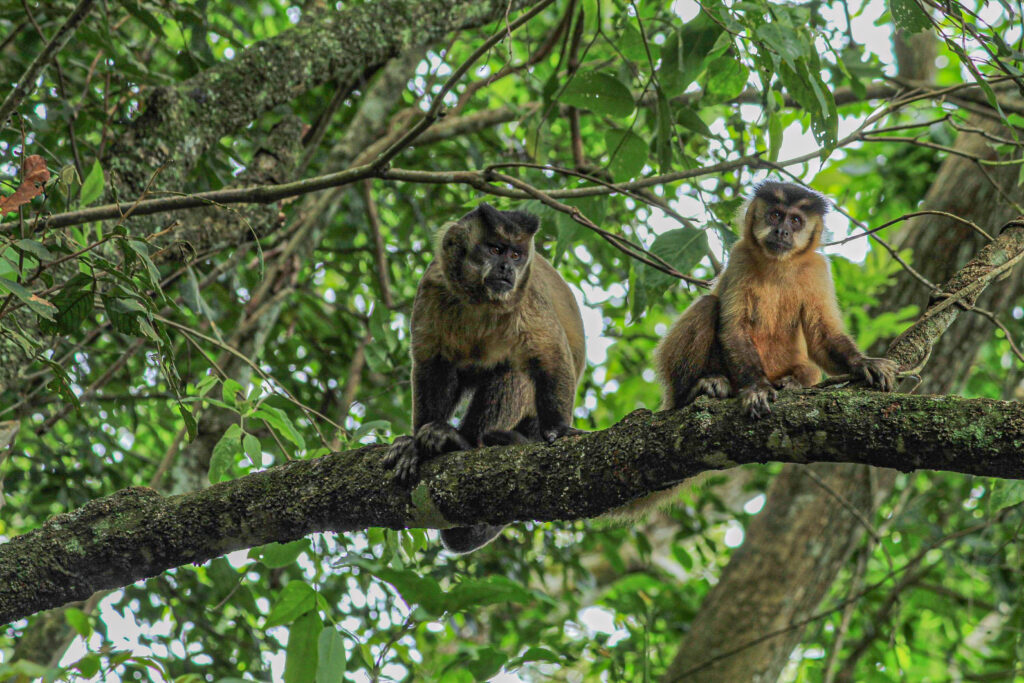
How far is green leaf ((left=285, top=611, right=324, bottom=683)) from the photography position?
3.49 meters

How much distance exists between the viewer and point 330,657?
3.26 metres

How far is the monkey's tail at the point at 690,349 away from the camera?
4289mm

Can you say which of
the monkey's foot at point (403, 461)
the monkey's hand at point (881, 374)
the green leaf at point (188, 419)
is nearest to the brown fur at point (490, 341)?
the monkey's foot at point (403, 461)

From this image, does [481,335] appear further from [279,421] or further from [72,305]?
[72,305]

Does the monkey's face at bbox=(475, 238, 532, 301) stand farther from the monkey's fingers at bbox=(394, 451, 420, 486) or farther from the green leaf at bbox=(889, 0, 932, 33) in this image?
the green leaf at bbox=(889, 0, 932, 33)

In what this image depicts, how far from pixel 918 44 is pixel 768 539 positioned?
13.3 feet

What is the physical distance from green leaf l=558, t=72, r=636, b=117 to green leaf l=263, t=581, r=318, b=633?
2.36 m

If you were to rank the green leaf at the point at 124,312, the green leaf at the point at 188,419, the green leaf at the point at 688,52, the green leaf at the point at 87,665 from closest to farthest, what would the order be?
the green leaf at the point at 87,665 → the green leaf at the point at 124,312 → the green leaf at the point at 188,419 → the green leaf at the point at 688,52

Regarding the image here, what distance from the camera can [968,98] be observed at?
18.7ft

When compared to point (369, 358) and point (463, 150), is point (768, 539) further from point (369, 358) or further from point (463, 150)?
point (463, 150)

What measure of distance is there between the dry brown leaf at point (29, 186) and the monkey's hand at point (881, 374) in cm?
281

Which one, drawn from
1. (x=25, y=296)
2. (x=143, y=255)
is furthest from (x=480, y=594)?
(x=25, y=296)

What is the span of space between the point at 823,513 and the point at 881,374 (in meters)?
3.64

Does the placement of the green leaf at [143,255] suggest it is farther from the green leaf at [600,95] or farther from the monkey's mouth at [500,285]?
the green leaf at [600,95]
